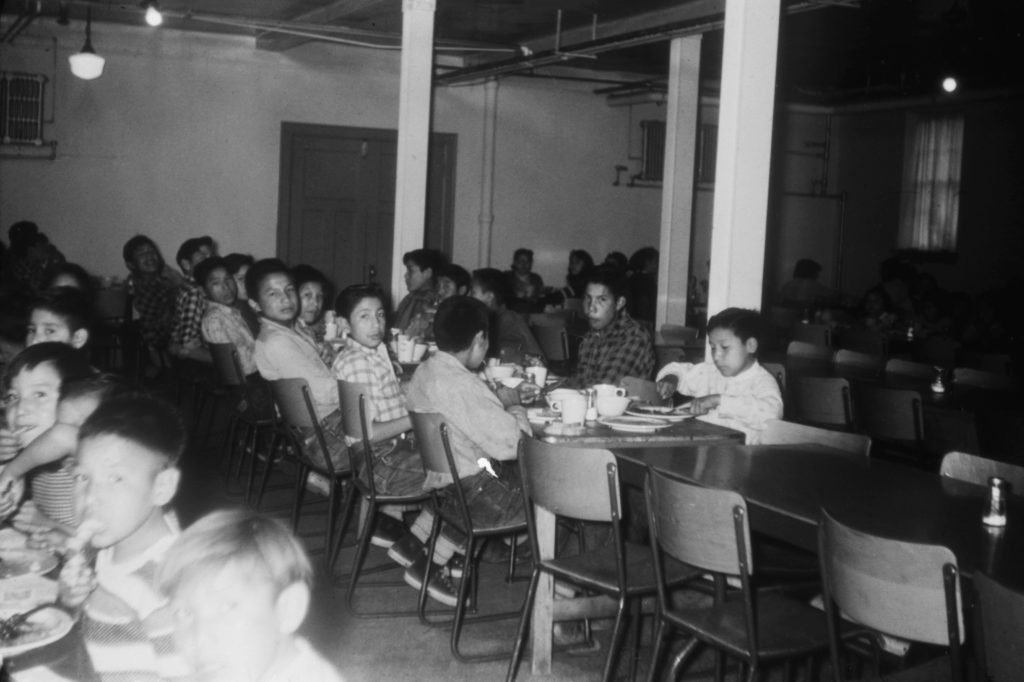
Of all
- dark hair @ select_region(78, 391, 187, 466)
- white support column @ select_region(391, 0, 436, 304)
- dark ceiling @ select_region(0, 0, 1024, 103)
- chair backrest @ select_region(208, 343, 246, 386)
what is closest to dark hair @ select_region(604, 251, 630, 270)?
dark ceiling @ select_region(0, 0, 1024, 103)

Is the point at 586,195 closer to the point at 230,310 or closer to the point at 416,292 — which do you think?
the point at 416,292

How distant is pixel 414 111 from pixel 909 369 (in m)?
3.68

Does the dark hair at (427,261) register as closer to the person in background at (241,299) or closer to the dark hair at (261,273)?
the person in background at (241,299)

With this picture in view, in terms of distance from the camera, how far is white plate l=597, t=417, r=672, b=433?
3.82 meters

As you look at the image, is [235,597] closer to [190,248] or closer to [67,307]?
[67,307]

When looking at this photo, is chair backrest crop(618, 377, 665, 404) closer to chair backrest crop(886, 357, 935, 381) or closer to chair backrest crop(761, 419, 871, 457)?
chair backrest crop(761, 419, 871, 457)

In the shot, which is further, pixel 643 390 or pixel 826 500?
pixel 643 390

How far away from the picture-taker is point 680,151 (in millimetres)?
8680

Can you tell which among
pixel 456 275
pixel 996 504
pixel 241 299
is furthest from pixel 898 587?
pixel 241 299

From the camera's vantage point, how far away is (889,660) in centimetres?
347

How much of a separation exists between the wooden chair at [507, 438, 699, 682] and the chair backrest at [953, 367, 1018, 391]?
2822 mm

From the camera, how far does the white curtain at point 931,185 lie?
11.9 meters

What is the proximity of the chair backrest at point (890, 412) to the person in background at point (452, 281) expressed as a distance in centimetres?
272

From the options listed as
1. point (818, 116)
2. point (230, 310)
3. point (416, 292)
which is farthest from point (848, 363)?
point (818, 116)
